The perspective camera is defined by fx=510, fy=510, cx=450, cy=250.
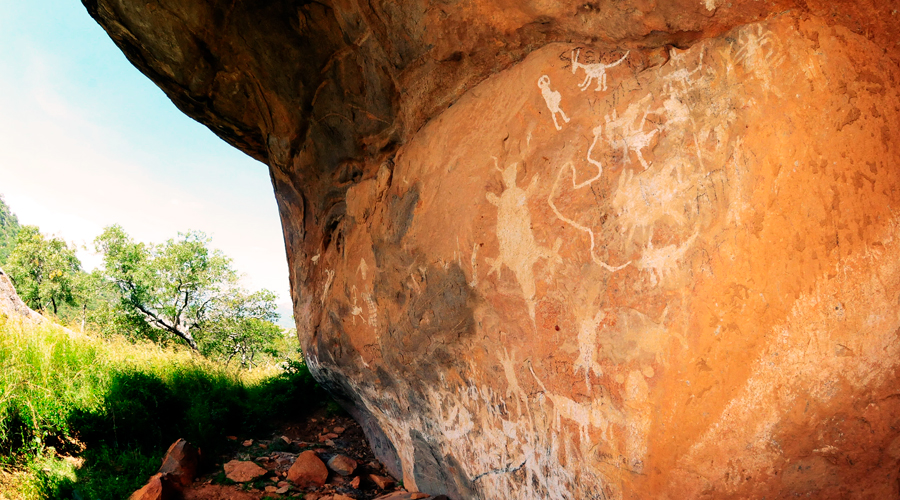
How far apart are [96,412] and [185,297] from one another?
11023mm

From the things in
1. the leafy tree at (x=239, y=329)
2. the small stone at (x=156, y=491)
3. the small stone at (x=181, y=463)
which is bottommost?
the small stone at (x=156, y=491)

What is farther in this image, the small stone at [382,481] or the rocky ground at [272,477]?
the small stone at [382,481]

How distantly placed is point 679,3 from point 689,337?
A: 3.88ft

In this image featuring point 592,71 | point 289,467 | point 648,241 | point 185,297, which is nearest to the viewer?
point 648,241

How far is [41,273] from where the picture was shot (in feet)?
51.9

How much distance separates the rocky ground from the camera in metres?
3.85

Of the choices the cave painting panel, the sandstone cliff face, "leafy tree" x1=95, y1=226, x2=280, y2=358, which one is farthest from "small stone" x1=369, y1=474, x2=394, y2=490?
"leafy tree" x1=95, y1=226, x2=280, y2=358

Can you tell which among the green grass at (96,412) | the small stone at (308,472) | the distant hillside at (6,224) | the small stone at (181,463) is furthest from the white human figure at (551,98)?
the distant hillside at (6,224)

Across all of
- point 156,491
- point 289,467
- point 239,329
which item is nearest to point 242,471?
point 289,467

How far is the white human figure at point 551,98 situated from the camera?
221 centimetres

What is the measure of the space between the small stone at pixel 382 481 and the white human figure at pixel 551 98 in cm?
336

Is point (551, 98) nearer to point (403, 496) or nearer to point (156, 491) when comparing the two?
point (403, 496)

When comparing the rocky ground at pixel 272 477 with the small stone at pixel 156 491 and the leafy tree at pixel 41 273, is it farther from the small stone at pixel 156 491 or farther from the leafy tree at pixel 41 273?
the leafy tree at pixel 41 273

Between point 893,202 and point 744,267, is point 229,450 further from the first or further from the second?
point 893,202
